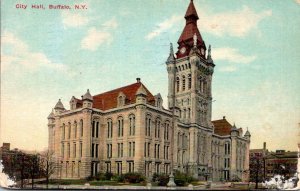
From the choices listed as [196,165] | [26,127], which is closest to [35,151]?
[26,127]

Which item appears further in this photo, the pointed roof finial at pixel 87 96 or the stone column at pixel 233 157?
the stone column at pixel 233 157

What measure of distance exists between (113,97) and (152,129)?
0.64 metres

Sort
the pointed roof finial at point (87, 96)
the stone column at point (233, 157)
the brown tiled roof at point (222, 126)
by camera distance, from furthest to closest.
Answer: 1. the stone column at point (233, 157)
2. the brown tiled roof at point (222, 126)
3. the pointed roof finial at point (87, 96)

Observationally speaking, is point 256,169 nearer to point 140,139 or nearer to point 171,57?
point 140,139

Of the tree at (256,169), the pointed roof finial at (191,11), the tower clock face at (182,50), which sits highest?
the pointed roof finial at (191,11)

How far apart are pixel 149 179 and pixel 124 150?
479 mm

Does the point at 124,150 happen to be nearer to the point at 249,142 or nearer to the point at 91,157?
the point at 91,157

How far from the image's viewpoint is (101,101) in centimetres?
569

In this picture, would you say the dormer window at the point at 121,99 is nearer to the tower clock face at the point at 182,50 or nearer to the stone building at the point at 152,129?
the stone building at the point at 152,129

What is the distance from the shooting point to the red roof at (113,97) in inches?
223

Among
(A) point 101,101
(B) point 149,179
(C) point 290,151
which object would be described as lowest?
(B) point 149,179

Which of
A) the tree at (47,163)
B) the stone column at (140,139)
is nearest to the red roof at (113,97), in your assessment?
the stone column at (140,139)

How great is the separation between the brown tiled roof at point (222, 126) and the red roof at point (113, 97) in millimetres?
889

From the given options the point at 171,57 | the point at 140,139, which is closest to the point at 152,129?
the point at 140,139
